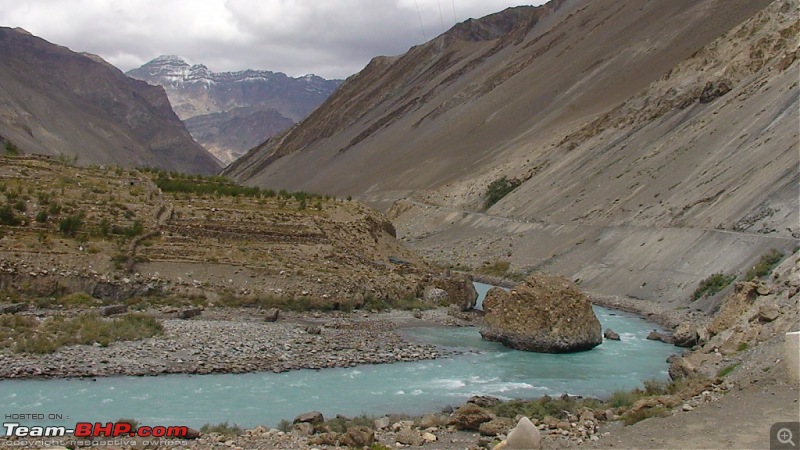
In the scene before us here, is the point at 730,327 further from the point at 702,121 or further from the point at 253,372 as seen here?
the point at 702,121

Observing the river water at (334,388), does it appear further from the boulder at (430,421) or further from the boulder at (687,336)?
the boulder at (430,421)

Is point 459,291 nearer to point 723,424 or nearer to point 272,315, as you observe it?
point 272,315

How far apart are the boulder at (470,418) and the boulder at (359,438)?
7.56 feet

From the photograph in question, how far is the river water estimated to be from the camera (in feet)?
56.7

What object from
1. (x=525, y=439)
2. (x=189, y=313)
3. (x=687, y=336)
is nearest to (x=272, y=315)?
(x=189, y=313)

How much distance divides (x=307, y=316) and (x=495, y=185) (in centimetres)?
4339

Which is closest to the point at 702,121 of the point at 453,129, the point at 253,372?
the point at 253,372

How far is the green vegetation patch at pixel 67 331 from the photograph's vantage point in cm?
2134

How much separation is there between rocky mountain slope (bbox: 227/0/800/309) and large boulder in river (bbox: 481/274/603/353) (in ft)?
27.9

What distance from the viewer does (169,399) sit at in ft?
60.1

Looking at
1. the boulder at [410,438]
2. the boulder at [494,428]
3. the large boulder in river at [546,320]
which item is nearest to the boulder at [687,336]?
the large boulder in river at [546,320]

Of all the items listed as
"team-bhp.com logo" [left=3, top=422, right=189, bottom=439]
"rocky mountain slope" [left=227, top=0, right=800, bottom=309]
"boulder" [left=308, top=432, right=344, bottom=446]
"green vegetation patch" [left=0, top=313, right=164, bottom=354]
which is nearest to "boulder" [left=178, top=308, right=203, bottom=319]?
"green vegetation patch" [left=0, top=313, right=164, bottom=354]

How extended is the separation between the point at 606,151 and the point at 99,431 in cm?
5267

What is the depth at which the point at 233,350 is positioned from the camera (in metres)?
23.0
